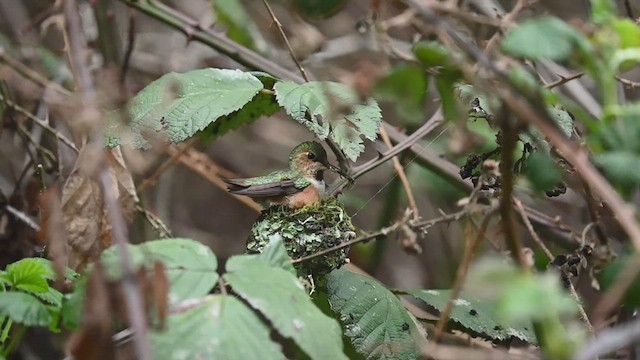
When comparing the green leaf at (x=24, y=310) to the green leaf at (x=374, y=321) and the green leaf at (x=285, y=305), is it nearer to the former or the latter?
the green leaf at (x=285, y=305)

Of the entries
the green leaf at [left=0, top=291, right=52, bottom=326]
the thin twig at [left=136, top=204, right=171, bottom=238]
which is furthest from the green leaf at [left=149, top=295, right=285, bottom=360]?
the thin twig at [left=136, top=204, right=171, bottom=238]

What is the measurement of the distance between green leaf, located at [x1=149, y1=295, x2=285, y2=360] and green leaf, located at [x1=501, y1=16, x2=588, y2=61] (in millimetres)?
488

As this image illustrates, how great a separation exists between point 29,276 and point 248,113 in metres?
0.78

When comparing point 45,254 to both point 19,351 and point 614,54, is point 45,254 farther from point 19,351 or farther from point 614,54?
point 614,54

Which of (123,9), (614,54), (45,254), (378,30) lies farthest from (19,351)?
(614,54)

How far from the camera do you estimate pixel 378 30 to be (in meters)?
1.29

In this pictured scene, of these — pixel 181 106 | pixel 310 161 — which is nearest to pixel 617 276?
pixel 181 106

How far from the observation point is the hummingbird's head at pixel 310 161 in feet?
6.82

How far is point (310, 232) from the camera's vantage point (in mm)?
1881

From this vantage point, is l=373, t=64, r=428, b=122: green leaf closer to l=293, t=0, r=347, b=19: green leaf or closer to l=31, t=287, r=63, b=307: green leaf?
l=293, t=0, r=347, b=19: green leaf

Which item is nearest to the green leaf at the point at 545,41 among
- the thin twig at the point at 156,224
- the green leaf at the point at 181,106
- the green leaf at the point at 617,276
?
the green leaf at the point at 617,276

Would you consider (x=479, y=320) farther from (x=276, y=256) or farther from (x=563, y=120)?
(x=276, y=256)

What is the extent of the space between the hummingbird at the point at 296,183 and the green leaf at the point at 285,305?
746 mm

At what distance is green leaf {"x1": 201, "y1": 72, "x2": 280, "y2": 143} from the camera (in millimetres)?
1992
